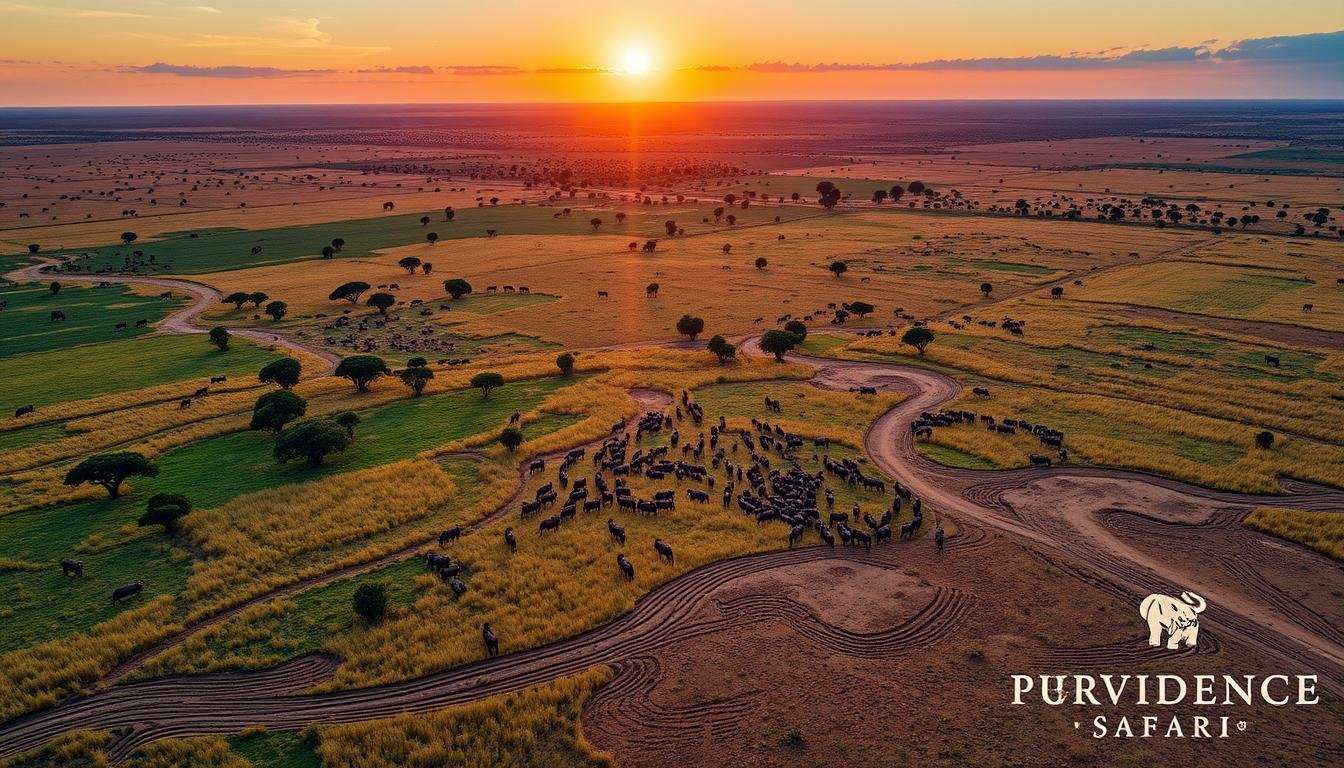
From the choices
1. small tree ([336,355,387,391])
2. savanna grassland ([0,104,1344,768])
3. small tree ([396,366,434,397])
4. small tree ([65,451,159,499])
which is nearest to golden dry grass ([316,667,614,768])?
savanna grassland ([0,104,1344,768])

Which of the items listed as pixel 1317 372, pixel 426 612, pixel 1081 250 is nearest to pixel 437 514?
pixel 426 612

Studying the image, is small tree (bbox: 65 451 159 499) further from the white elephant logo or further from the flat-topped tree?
the white elephant logo

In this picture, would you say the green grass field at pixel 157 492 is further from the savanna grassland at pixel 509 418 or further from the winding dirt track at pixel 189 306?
the winding dirt track at pixel 189 306

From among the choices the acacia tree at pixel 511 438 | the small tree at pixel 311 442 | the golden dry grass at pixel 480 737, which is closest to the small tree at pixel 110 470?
the small tree at pixel 311 442

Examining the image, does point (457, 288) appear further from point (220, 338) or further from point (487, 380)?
point (487, 380)

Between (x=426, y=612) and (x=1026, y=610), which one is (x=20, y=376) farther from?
(x=1026, y=610)
